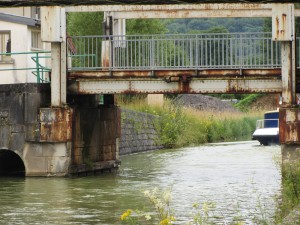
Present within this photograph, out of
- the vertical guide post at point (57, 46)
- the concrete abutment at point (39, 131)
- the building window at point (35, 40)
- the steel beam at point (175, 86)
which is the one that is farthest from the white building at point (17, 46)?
the concrete abutment at point (39, 131)

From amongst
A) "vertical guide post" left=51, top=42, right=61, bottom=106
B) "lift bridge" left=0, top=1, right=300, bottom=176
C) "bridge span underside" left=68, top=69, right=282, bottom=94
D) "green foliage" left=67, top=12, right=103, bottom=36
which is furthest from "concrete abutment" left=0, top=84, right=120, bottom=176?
"green foliage" left=67, top=12, right=103, bottom=36

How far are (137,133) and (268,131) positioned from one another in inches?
364

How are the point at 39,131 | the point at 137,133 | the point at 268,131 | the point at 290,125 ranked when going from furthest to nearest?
the point at 268,131 → the point at 137,133 → the point at 39,131 → the point at 290,125

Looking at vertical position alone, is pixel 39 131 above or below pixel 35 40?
below

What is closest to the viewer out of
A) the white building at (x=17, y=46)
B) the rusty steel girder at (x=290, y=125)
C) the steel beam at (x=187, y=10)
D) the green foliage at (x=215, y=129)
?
the rusty steel girder at (x=290, y=125)

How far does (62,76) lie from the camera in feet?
101

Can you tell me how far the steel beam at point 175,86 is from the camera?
30.1 m

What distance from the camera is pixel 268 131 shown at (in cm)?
5184

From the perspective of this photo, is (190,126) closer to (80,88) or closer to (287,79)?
(80,88)

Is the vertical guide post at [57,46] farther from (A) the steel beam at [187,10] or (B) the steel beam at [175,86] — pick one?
(A) the steel beam at [187,10]

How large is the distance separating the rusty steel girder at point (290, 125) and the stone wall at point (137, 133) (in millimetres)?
14494

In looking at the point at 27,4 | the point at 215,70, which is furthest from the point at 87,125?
the point at 27,4

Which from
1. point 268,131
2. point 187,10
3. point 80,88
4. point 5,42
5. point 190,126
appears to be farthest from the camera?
point 190,126

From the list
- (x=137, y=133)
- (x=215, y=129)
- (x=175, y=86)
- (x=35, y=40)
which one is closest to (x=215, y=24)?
(x=215, y=129)
